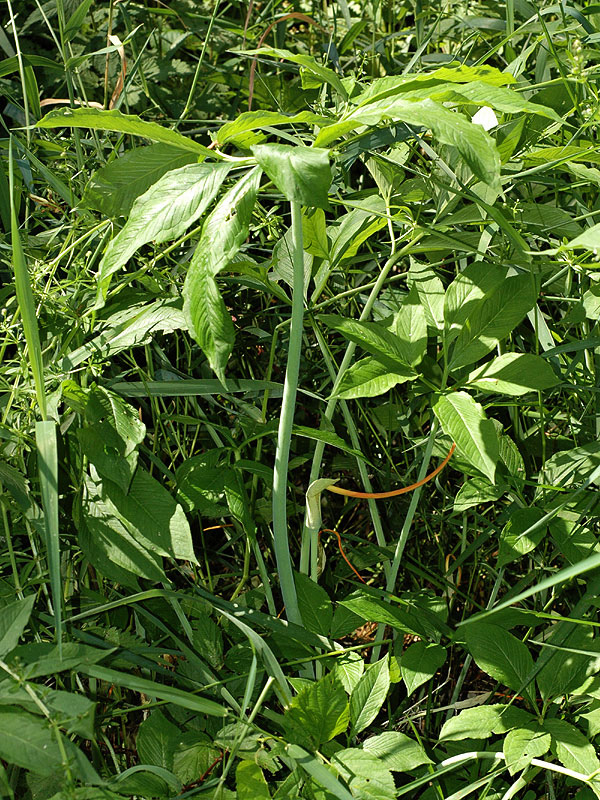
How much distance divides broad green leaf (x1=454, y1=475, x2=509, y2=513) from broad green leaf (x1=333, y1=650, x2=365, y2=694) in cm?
21

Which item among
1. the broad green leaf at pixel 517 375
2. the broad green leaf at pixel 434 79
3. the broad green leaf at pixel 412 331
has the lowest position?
the broad green leaf at pixel 517 375

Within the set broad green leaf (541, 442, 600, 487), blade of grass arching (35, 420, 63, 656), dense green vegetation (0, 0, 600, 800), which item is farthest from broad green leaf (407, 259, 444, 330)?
blade of grass arching (35, 420, 63, 656)

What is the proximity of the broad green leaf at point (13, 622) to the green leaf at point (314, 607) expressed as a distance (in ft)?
1.00

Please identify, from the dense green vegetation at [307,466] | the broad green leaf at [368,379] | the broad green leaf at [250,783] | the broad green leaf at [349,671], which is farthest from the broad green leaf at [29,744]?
the broad green leaf at [368,379]

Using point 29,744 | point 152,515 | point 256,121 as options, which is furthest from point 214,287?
point 29,744

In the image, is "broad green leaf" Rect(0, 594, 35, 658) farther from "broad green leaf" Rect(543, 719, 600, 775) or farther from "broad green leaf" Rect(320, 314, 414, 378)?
"broad green leaf" Rect(543, 719, 600, 775)

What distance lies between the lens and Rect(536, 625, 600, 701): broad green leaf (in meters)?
0.81

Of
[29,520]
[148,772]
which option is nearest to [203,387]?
[29,520]

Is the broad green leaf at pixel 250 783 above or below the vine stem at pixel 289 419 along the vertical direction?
below

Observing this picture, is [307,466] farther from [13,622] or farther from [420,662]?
[13,622]

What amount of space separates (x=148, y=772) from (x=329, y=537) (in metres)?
0.38

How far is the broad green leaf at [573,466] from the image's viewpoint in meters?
0.87

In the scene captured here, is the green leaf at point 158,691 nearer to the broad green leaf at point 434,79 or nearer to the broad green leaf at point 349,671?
the broad green leaf at point 349,671

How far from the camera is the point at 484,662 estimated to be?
80cm
